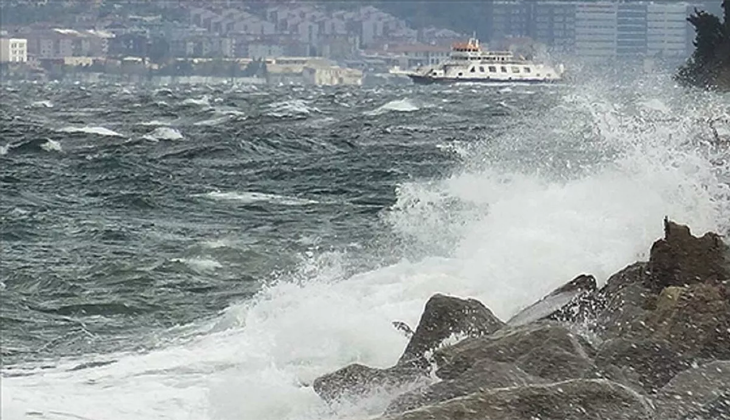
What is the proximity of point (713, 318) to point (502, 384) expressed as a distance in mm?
1170

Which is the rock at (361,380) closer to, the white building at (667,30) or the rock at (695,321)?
the rock at (695,321)

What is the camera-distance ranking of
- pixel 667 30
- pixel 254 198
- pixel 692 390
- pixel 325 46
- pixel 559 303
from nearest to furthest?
pixel 692 390
pixel 559 303
pixel 254 198
pixel 667 30
pixel 325 46

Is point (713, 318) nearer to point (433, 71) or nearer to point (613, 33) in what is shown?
point (433, 71)

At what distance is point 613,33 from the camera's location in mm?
173375

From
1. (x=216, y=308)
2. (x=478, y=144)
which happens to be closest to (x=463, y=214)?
(x=216, y=308)

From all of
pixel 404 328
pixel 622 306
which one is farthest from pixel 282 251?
pixel 622 306

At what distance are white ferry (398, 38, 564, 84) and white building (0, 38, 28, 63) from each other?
72.6 metres

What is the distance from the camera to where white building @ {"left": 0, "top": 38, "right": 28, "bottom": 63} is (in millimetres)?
172750

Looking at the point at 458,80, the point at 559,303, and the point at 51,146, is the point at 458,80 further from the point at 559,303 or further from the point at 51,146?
the point at 559,303

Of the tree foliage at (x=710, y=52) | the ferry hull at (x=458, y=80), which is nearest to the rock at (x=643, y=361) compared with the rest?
the tree foliage at (x=710, y=52)

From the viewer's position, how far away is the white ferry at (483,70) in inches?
4272

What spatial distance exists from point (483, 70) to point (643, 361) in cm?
10450

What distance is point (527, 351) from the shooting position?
684cm

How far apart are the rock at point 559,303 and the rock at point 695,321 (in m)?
1.30
